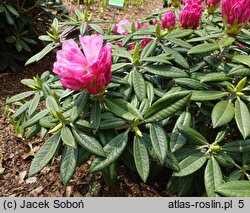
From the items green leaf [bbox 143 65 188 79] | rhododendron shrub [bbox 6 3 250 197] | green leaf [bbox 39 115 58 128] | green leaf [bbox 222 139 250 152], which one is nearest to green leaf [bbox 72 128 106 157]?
rhododendron shrub [bbox 6 3 250 197]

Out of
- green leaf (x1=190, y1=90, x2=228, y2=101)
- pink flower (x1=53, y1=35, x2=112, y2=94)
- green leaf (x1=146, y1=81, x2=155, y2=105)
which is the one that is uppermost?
pink flower (x1=53, y1=35, x2=112, y2=94)

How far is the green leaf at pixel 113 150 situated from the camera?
4.41 ft

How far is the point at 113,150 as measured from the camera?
1.37 metres

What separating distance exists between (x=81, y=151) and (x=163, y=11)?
1201mm

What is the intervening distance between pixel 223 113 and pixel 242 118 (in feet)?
0.25

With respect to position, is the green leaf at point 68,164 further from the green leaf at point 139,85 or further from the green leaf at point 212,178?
the green leaf at point 212,178

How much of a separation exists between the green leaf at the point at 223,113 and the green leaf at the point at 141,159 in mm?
298

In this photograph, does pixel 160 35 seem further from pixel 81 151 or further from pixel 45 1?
pixel 45 1

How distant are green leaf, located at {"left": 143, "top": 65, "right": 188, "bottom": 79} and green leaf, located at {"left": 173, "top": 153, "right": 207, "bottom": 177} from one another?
36 centimetres

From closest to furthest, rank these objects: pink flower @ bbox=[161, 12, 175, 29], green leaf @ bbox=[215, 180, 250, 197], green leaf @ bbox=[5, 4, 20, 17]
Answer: green leaf @ bbox=[215, 180, 250, 197] < pink flower @ bbox=[161, 12, 175, 29] < green leaf @ bbox=[5, 4, 20, 17]

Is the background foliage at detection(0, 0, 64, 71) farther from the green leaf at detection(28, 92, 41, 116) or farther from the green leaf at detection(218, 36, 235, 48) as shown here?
the green leaf at detection(218, 36, 235, 48)

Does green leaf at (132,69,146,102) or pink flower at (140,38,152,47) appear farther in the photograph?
pink flower at (140,38,152,47)

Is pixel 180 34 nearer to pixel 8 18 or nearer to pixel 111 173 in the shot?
pixel 111 173

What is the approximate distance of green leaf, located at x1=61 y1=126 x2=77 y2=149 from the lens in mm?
1306
